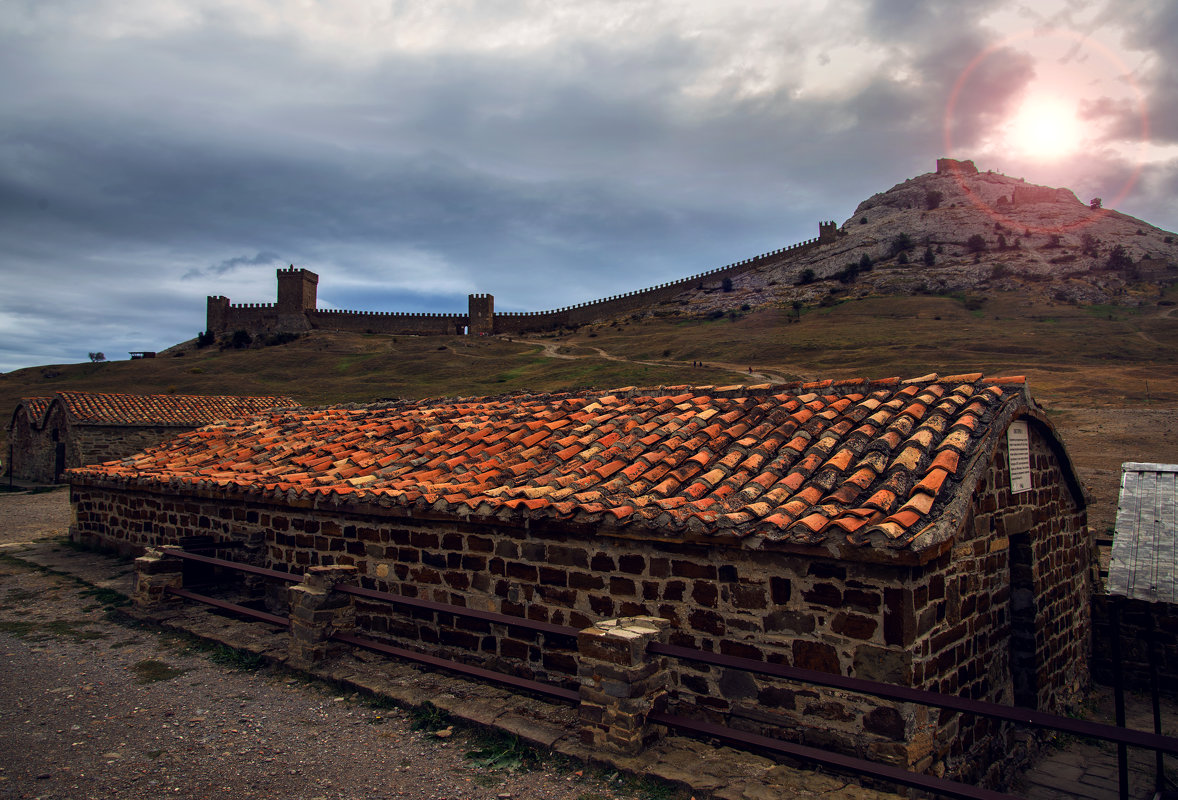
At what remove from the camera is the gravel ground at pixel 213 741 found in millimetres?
4289

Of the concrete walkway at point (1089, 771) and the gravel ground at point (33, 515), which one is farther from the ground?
the gravel ground at point (33, 515)

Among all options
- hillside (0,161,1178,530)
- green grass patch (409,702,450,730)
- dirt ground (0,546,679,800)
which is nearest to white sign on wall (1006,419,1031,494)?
dirt ground (0,546,679,800)

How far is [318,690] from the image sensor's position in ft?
20.0

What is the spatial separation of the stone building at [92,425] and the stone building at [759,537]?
23758 millimetres

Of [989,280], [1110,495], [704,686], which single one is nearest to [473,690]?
[704,686]

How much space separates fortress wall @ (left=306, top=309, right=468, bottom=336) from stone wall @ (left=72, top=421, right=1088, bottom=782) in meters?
78.9

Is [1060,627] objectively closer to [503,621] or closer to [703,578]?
[703,578]

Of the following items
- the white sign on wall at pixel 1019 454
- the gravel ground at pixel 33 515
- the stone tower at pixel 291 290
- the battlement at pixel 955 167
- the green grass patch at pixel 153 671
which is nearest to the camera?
the green grass patch at pixel 153 671

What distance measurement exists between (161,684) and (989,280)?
82167 millimetres

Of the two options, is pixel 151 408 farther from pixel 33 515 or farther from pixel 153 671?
pixel 153 671

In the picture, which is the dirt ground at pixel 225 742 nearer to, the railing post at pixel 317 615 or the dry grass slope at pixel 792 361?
the railing post at pixel 317 615

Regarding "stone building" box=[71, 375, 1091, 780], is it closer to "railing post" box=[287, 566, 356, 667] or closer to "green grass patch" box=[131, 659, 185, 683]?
"railing post" box=[287, 566, 356, 667]

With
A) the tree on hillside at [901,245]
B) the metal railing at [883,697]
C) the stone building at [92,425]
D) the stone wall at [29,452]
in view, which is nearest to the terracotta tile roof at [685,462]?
the metal railing at [883,697]

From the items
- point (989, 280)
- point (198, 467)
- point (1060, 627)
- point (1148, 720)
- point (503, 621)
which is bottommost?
point (1148, 720)
